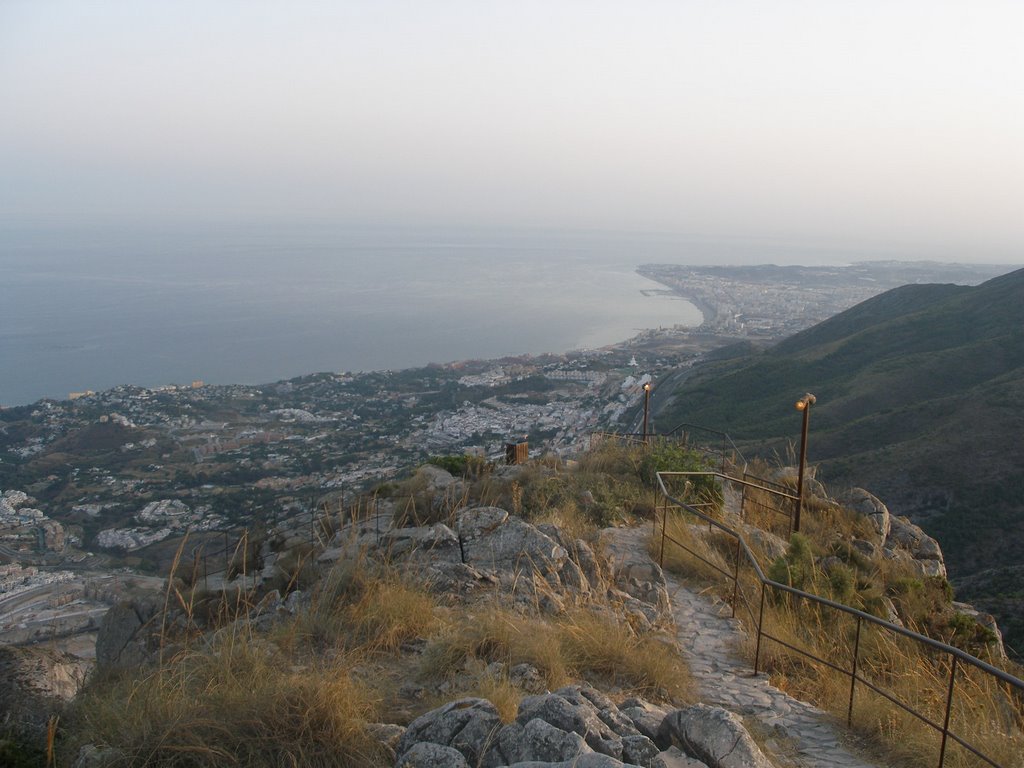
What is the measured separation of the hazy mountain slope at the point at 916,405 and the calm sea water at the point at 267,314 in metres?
39.4

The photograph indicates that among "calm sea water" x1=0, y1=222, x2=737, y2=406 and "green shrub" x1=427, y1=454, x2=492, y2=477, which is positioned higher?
"green shrub" x1=427, y1=454, x2=492, y2=477

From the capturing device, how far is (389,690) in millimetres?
4480

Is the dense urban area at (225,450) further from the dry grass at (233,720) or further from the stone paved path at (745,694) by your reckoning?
the stone paved path at (745,694)

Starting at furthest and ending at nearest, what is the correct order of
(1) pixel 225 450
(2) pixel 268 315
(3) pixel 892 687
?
(2) pixel 268 315 < (1) pixel 225 450 < (3) pixel 892 687

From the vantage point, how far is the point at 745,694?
5.17 metres

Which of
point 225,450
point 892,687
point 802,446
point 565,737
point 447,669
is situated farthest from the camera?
point 225,450

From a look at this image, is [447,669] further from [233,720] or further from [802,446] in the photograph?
[802,446]

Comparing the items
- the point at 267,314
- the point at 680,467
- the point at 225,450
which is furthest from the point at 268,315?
the point at 680,467

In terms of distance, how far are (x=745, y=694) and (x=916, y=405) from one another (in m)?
31.7

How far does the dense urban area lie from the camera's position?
1515 centimetres

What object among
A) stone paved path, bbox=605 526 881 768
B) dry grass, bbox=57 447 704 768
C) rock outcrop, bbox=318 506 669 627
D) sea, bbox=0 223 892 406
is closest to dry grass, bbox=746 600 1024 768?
stone paved path, bbox=605 526 881 768

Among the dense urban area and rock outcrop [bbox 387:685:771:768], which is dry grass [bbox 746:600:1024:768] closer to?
rock outcrop [bbox 387:685:771:768]

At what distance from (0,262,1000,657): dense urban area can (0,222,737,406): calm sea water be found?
755 inches

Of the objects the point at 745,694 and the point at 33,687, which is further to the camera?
the point at 745,694
